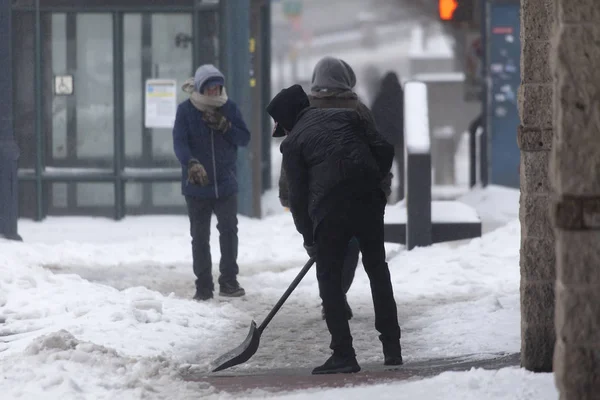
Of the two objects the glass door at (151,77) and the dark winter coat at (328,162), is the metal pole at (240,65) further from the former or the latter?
the dark winter coat at (328,162)

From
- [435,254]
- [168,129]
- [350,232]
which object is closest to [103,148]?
[168,129]

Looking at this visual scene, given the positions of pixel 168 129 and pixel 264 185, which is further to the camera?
pixel 264 185

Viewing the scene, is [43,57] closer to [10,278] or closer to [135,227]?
[135,227]

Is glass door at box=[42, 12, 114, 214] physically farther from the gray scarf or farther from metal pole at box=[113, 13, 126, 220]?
the gray scarf

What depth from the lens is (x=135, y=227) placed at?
1521cm

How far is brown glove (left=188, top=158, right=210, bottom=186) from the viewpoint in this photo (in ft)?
31.6

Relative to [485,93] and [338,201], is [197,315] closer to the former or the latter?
[338,201]

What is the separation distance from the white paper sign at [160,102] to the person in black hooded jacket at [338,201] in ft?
29.2

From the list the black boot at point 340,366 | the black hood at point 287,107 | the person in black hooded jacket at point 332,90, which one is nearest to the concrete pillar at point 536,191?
the black boot at point 340,366

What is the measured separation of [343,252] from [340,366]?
2.01 ft

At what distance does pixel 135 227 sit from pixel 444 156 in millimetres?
14815

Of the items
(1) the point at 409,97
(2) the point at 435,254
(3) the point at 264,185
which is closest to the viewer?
(2) the point at 435,254

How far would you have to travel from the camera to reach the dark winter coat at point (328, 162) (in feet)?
22.1

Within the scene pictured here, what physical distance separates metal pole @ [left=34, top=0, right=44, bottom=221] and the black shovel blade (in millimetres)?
8751
